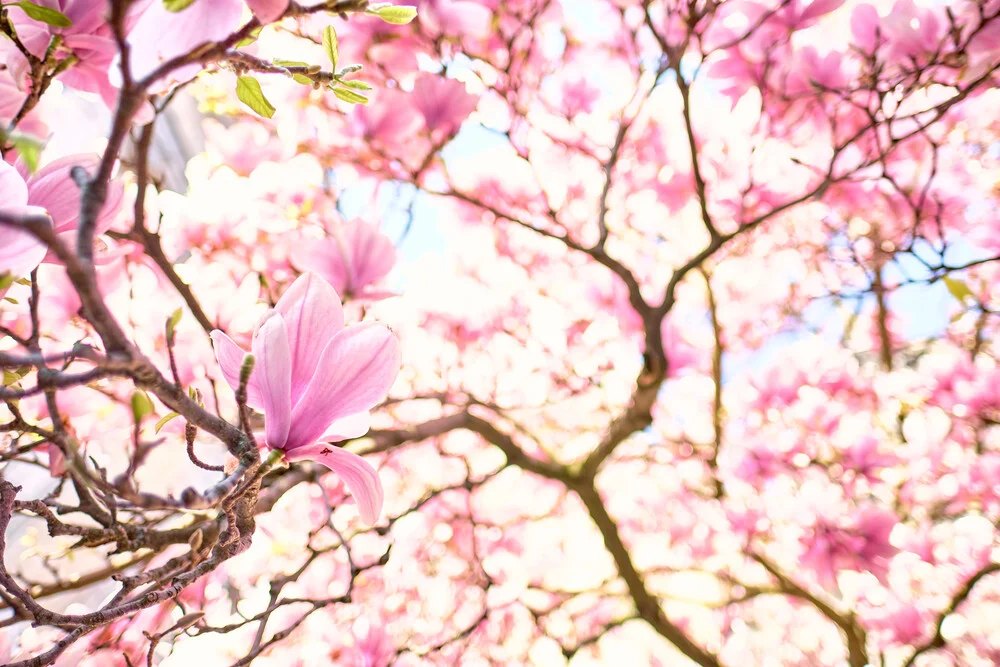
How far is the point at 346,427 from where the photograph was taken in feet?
1.28

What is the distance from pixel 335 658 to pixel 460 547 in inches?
42.0

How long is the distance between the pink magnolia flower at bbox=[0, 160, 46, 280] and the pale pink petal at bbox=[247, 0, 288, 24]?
169 millimetres

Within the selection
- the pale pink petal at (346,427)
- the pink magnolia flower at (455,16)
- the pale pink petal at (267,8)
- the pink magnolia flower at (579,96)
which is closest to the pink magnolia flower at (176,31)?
the pale pink petal at (267,8)

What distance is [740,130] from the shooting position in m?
1.96

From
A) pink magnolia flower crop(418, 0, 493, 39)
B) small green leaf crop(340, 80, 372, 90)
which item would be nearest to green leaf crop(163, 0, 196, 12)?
small green leaf crop(340, 80, 372, 90)

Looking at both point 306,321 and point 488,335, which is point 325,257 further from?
point 488,335

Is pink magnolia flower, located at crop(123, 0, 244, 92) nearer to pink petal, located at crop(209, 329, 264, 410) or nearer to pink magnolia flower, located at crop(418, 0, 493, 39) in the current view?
pink petal, located at crop(209, 329, 264, 410)

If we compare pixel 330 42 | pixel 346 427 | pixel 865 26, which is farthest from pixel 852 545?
pixel 330 42

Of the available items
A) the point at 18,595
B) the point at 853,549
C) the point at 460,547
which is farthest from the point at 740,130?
the point at 18,595

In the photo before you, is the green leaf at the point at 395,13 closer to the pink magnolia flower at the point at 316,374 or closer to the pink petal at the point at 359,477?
the pink magnolia flower at the point at 316,374

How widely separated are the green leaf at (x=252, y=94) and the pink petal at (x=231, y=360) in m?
0.18

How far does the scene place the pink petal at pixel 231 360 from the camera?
383 mm

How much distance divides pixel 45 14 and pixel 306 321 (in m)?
0.24

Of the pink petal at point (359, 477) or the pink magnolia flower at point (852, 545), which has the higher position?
the pink magnolia flower at point (852, 545)
